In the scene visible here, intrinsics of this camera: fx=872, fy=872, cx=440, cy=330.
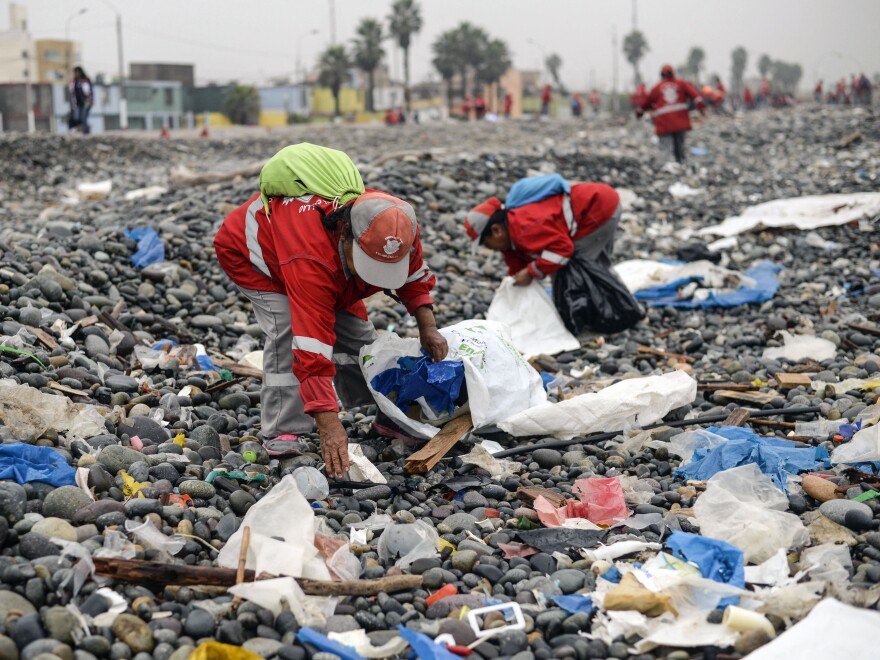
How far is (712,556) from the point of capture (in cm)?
267

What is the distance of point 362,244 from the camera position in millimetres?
3086

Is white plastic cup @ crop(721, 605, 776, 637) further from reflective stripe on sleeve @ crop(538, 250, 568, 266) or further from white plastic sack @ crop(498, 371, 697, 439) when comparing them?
reflective stripe on sleeve @ crop(538, 250, 568, 266)

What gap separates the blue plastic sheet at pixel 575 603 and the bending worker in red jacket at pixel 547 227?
126 inches

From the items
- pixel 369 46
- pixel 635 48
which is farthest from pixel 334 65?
pixel 635 48

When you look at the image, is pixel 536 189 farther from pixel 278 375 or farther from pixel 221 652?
pixel 221 652

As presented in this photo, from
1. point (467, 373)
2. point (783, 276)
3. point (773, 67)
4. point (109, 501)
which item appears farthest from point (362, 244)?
point (773, 67)

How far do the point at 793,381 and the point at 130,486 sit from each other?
10.8 feet

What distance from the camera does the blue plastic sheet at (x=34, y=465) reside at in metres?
2.91

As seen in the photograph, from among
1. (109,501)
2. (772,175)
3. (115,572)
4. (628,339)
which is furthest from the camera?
(772,175)

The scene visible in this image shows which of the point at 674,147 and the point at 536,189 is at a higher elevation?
the point at 674,147

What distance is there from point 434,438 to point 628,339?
2507mm

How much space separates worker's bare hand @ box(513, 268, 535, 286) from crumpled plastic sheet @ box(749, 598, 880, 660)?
354 centimetres

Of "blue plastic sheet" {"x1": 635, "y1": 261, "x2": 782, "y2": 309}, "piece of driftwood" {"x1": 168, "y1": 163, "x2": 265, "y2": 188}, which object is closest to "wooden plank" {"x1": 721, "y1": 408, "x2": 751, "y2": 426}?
"blue plastic sheet" {"x1": 635, "y1": 261, "x2": 782, "y2": 309}

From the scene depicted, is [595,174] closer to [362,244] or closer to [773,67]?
[362,244]
